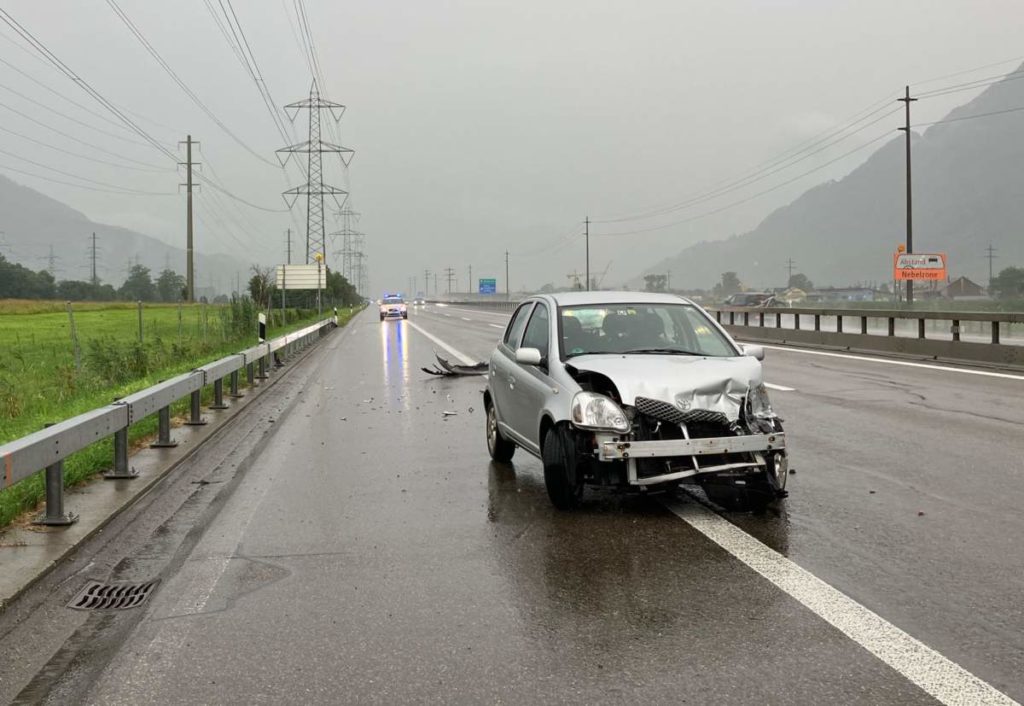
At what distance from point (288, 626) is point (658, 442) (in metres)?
2.68

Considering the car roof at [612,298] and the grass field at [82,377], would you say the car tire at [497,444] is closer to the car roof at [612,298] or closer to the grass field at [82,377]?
the car roof at [612,298]

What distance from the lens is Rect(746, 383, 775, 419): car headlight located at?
646cm

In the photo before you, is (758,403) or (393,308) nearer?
(758,403)

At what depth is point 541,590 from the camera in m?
4.82

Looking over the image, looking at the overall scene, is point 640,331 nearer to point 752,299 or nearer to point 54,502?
point 54,502

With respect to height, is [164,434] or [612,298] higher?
[612,298]

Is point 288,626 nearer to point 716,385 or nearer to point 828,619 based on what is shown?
point 828,619

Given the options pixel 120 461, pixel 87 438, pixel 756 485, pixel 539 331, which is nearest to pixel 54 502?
pixel 87 438

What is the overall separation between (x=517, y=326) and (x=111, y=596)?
15.2 ft

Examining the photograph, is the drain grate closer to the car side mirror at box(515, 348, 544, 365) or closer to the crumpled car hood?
the car side mirror at box(515, 348, 544, 365)

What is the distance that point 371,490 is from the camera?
297 inches

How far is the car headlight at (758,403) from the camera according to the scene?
21.2 ft

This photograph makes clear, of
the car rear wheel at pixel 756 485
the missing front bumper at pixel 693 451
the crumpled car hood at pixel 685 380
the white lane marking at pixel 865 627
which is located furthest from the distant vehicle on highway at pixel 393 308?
the white lane marking at pixel 865 627

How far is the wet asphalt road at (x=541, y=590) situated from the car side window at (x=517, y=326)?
1136 mm
